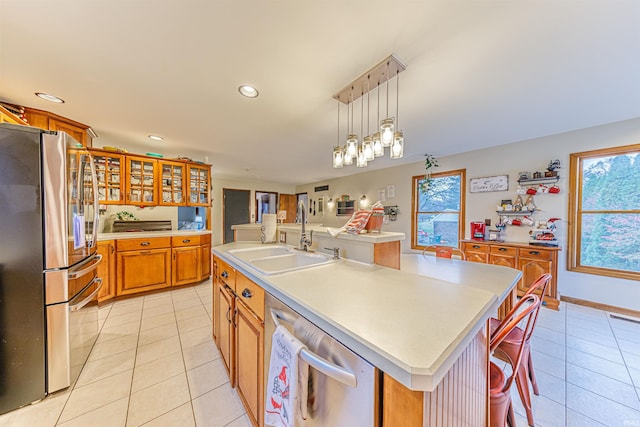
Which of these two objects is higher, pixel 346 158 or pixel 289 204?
pixel 346 158

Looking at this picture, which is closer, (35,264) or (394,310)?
(394,310)

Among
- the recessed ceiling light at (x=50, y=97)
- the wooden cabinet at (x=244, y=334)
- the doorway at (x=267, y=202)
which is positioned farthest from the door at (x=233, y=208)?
the wooden cabinet at (x=244, y=334)

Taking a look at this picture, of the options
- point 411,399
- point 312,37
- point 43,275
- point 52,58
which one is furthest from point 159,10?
point 411,399

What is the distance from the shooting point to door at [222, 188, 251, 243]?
6.46 metres

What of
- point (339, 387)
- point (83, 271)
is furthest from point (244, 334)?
point (83, 271)

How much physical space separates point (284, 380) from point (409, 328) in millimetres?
523

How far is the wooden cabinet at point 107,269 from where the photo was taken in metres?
2.76

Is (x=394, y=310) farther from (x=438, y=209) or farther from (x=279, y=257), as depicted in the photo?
(x=438, y=209)

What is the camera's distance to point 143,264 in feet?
10.0

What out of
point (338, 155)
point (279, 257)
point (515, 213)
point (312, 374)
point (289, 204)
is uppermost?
point (338, 155)

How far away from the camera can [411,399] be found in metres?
0.52

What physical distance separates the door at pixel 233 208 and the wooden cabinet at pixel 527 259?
6.06m

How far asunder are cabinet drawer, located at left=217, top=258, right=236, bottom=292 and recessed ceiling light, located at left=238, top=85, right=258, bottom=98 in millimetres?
1477

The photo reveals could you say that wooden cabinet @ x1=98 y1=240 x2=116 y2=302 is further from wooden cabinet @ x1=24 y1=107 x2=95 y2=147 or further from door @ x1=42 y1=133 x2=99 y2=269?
door @ x1=42 y1=133 x2=99 y2=269
